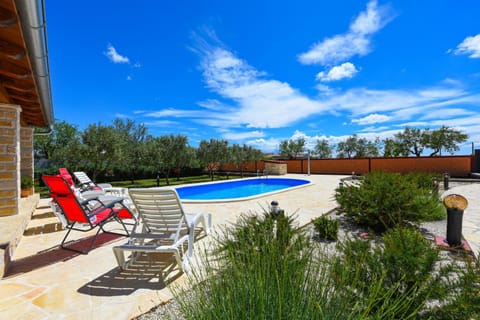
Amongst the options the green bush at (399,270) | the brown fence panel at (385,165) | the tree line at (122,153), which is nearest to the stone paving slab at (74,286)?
the green bush at (399,270)

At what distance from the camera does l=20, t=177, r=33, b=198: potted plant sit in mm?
6727

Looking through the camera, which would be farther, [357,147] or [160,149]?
[357,147]

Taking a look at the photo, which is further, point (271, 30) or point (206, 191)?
point (206, 191)

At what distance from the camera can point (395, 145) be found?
31.6 metres

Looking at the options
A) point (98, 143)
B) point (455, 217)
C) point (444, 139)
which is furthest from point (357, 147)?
point (455, 217)

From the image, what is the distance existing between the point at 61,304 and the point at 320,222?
370 centimetres

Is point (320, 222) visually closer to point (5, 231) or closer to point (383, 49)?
point (5, 231)

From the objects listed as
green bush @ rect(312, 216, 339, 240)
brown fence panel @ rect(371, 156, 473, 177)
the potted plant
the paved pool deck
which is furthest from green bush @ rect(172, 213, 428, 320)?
brown fence panel @ rect(371, 156, 473, 177)

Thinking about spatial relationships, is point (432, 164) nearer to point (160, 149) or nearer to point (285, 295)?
point (160, 149)

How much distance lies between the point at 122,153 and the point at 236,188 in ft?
24.6

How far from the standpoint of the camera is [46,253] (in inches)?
127

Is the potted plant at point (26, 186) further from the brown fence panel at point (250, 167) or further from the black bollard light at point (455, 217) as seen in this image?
→ the brown fence panel at point (250, 167)

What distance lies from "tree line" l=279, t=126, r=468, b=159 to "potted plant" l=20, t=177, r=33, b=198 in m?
19.0

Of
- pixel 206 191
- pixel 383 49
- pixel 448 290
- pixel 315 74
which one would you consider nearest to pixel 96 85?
Result: pixel 206 191
